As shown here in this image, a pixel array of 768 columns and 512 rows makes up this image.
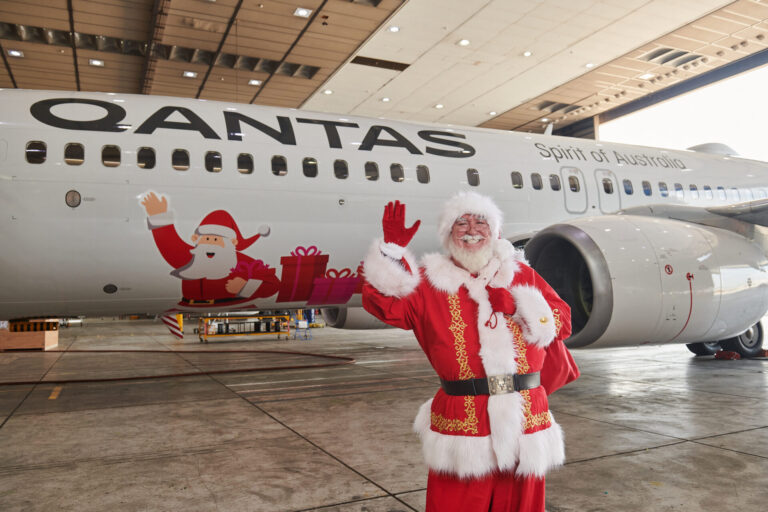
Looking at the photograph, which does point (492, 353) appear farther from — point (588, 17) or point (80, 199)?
point (588, 17)

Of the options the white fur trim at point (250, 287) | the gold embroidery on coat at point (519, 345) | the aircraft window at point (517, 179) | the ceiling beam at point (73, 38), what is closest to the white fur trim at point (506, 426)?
the gold embroidery on coat at point (519, 345)

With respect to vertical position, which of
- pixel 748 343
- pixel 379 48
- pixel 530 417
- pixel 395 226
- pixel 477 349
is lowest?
pixel 748 343

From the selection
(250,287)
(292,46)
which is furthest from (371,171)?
(292,46)

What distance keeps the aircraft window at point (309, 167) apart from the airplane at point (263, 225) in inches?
0.6

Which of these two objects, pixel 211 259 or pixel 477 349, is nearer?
pixel 477 349

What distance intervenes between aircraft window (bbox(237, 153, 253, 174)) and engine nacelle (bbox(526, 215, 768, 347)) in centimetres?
306

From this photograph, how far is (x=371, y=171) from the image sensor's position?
6.87 metres

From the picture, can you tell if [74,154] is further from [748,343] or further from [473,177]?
[748,343]

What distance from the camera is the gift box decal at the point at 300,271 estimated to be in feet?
21.1

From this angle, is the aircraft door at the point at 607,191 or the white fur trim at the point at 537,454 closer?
the white fur trim at the point at 537,454

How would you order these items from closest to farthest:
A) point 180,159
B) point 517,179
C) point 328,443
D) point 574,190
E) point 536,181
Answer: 1. point 328,443
2. point 180,159
3. point 517,179
4. point 536,181
5. point 574,190

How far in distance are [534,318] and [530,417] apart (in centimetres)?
35

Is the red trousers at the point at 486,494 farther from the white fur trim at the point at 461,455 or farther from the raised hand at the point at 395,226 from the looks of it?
the raised hand at the point at 395,226

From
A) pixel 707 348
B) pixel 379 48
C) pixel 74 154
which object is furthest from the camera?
pixel 379 48
